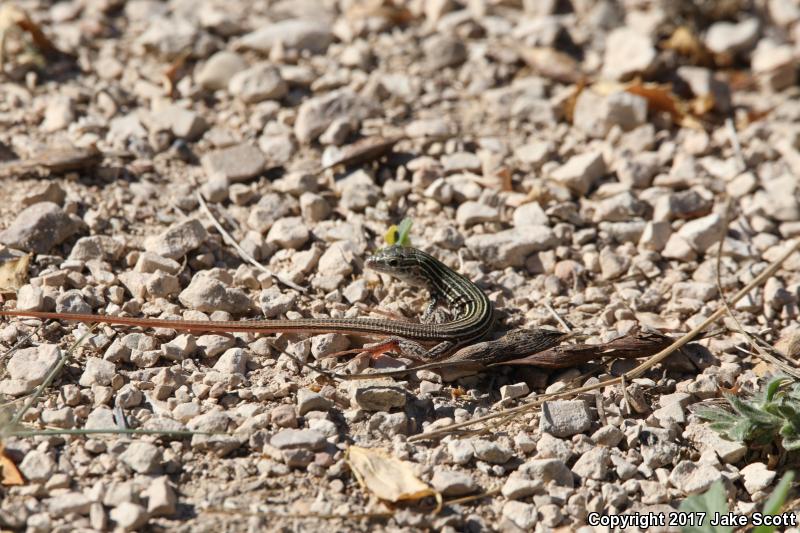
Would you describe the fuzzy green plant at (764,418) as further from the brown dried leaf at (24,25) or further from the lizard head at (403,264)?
the brown dried leaf at (24,25)

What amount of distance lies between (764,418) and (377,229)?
100 inches

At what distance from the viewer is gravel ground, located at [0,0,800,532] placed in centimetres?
367

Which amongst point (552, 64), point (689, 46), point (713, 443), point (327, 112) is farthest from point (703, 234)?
point (327, 112)

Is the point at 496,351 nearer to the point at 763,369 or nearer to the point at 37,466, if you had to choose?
the point at 763,369

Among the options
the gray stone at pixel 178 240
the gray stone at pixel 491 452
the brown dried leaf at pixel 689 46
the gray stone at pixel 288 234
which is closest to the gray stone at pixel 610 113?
the brown dried leaf at pixel 689 46

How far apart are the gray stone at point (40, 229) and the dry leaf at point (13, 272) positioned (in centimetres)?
10

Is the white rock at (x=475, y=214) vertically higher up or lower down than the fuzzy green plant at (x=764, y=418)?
higher up

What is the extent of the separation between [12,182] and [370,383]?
2741 millimetres

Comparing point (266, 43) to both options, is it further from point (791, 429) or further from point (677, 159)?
point (791, 429)

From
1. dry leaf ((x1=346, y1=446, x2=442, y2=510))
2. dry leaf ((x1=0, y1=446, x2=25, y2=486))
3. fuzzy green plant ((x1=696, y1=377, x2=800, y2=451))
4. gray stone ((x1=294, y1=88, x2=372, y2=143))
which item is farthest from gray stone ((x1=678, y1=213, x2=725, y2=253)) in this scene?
dry leaf ((x1=0, y1=446, x2=25, y2=486))

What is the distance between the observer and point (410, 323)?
455 centimetres

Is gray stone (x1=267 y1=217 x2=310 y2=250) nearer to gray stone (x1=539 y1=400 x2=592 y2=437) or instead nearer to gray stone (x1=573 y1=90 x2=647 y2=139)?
gray stone (x1=539 y1=400 x2=592 y2=437)

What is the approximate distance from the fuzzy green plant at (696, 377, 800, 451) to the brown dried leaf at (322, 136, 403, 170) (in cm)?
275

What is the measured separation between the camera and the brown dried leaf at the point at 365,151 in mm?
5613
